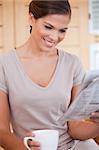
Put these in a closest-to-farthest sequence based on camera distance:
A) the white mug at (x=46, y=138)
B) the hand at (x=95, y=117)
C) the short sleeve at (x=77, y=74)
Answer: the white mug at (x=46, y=138), the hand at (x=95, y=117), the short sleeve at (x=77, y=74)

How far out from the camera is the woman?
0.96 metres

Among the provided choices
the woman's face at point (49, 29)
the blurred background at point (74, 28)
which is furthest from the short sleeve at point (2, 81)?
the blurred background at point (74, 28)

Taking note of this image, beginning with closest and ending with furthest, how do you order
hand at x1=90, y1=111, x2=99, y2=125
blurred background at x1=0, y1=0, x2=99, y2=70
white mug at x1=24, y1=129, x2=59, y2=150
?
1. white mug at x1=24, y1=129, x2=59, y2=150
2. hand at x1=90, y1=111, x2=99, y2=125
3. blurred background at x1=0, y1=0, x2=99, y2=70

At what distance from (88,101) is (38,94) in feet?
0.59

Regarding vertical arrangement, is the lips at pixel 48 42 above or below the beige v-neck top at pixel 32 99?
above

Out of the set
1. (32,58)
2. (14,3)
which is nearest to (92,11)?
(14,3)

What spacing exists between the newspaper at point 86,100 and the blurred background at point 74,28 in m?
1.75

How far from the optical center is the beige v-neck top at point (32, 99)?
957 mm

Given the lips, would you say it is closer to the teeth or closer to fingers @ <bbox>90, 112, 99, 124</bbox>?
the teeth

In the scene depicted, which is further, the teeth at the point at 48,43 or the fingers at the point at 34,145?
the teeth at the point at 48,43

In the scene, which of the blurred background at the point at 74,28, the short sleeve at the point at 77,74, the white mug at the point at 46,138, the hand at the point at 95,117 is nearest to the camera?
the white mug at the point at 46,138

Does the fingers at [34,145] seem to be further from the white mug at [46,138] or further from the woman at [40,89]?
the woman at [40,89]

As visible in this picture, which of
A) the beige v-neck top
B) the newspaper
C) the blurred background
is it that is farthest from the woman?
the blurred background

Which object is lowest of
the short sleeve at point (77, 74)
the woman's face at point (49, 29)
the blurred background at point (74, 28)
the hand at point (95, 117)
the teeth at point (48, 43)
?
the blurred background at point (74, 28)
